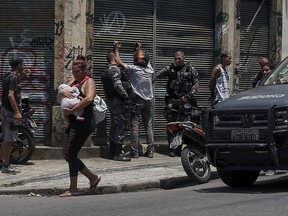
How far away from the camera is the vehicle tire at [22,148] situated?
1246 cm

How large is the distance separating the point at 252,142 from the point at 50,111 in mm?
5630

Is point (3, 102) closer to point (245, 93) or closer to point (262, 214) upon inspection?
point (245, 93)

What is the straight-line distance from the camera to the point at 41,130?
45.2 ft

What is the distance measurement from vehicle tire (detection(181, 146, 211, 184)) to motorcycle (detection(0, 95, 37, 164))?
127 inches

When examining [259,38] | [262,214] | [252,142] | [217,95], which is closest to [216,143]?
[252,142]

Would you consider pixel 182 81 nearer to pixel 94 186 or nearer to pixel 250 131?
pixel 94 186

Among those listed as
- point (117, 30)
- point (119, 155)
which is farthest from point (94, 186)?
point (117, 30)

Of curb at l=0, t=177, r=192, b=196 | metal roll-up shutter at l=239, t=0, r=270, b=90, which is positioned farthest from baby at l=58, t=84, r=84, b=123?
metal roll-up shutter at l=239, t=0, r=270, b=90

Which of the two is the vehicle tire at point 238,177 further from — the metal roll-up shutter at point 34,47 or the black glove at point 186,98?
the metal roll-up shutter at point 34,47

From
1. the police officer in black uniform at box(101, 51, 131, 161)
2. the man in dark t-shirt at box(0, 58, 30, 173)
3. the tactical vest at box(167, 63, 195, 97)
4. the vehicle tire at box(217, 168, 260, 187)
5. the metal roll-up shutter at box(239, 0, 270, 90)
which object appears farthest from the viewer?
the metal roll-up shutter at box(239, 0, 270, 90)

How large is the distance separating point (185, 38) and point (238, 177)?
5771 mm

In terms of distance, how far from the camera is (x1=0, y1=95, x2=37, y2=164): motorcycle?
40.9ft

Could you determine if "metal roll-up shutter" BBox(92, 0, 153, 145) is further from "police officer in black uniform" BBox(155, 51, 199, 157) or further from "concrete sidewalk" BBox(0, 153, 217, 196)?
"concrete sidewalk" BBox(0, 153, 217, 196)

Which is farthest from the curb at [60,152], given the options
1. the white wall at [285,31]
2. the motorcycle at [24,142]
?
the white wall at [285,31]
